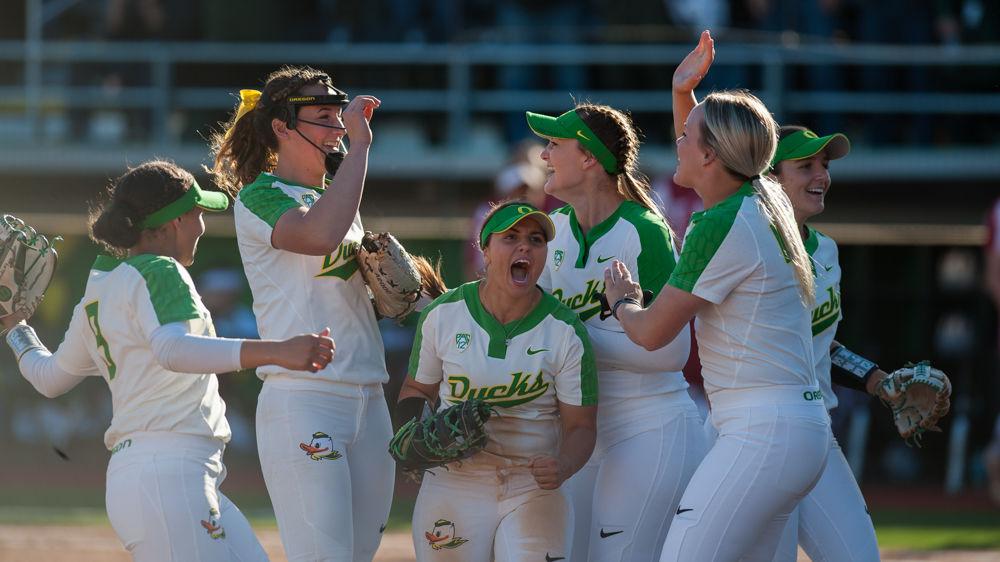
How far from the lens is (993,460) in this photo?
6137 millimetres

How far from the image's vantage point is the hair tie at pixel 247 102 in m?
4.70

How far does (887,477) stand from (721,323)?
9789mm

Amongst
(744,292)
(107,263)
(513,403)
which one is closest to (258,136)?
(107,263)

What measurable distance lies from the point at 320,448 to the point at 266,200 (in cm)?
81

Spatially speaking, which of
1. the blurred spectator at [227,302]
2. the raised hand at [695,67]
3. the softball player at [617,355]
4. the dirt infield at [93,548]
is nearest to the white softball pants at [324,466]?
the softball player at [617,355]

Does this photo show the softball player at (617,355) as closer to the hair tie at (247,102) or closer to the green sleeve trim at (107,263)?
the hair tie at (247,102)

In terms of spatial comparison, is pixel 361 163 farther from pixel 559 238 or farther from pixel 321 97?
pixel 559 238

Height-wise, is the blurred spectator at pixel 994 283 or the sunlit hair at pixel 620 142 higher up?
the sunlit hair at pixel 620 142

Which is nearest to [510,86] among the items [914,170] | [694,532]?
[914,170]

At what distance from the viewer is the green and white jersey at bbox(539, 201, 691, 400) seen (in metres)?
4.48

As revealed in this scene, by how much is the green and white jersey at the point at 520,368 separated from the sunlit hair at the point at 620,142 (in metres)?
0.56

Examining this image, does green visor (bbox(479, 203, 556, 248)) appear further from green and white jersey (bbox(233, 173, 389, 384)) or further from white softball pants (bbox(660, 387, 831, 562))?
white softball pants (bbox(660, 387, 831, 562))

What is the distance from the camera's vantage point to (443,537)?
14.2ft

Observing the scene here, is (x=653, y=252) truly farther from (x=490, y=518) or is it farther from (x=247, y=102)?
(x=247, y=102)
